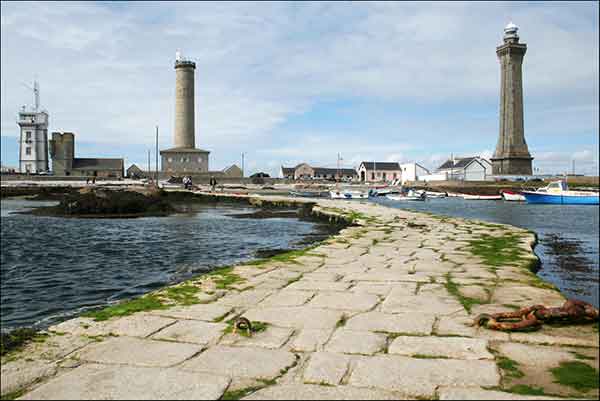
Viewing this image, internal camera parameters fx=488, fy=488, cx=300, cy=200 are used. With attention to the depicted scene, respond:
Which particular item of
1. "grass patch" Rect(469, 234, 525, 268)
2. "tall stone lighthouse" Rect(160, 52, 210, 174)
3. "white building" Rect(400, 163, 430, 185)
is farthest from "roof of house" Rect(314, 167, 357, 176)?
"grass patch" Rect(469, 234, 525, 268)

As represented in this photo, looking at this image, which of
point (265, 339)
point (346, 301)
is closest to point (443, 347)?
point (265, 339)

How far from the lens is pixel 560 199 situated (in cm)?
4500

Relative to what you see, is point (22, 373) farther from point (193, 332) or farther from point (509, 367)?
point (509, 367)

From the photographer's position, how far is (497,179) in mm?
77875

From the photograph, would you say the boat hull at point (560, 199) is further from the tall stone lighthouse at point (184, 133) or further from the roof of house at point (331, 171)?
the roof of house at point (331, 171)

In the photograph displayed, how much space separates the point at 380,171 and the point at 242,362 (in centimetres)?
10799

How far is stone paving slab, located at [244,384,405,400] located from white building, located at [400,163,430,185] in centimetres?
10404

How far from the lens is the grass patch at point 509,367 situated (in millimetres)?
3004

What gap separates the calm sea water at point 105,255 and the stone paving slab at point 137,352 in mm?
3295

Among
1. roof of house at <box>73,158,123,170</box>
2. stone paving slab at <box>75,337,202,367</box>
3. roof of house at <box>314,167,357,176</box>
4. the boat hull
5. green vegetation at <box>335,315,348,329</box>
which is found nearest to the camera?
stone paving slab at <box>75,337,202,367</box>

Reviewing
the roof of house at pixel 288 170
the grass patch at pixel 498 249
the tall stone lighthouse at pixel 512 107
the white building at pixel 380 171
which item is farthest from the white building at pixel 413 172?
the grass patch at pixel 498 249

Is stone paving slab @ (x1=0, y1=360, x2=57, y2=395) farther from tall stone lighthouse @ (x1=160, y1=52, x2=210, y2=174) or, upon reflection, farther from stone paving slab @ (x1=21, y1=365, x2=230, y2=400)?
tall stone lighthouse @ (x1=160, y1=52, x2=210, y2=174)

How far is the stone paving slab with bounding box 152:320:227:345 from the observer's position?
3.79m

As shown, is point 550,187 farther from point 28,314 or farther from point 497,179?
point 28,314
